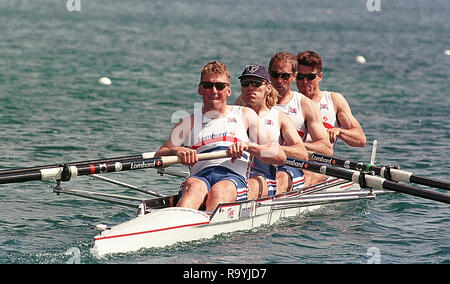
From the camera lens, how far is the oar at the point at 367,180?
973 cm

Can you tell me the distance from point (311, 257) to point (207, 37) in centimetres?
3982

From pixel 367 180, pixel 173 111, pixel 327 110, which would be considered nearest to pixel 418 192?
pixel 367 180

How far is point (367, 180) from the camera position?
10289 millimetres

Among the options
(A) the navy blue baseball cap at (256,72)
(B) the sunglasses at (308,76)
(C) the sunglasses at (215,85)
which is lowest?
(B) the sunglasses at (308,76)

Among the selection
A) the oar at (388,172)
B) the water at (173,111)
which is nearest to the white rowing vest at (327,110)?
the oar at (388,172)

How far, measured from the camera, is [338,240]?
10.5 metres

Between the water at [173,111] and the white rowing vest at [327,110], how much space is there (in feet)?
4.26

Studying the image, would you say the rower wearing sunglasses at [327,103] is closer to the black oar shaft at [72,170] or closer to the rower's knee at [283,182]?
the rower's knee at [283,182]

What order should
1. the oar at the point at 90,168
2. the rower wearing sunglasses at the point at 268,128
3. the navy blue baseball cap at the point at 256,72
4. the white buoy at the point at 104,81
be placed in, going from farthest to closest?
the white buoy at the point at 104,81 → the rower wearing sunglasses at the point at 268,128 → the navy blue baseball cap at the point at 256,72 → the oar at the point at 90,168

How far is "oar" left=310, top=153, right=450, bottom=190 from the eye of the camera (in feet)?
33.7

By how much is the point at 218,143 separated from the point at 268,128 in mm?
916

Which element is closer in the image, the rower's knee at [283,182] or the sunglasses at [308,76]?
the rower's knee at [283,182]

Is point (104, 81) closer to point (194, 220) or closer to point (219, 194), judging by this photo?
point (219, 194)
